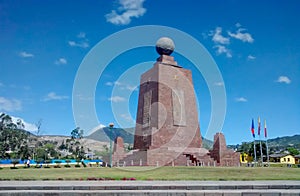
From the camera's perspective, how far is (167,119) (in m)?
23.2

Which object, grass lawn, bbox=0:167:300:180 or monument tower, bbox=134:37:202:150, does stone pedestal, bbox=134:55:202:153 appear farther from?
grass lawn, bbox=0:167:300:180

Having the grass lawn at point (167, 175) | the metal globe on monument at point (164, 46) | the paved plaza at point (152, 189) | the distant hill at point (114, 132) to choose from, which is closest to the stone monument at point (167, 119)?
the metal globe on monument at point (164, 46)

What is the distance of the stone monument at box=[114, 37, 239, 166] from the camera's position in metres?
20.9

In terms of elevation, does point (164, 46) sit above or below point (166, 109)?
above

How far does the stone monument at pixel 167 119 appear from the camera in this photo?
68.4 feet

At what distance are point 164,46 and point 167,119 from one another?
6.62 metres

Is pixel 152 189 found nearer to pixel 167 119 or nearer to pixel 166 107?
pixel 167 119

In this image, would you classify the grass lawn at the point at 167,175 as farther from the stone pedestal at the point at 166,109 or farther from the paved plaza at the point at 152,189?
the stone pedestal at the point at 166,109

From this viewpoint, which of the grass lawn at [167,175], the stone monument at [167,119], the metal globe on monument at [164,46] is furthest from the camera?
the metal globe on monument at [164,46]

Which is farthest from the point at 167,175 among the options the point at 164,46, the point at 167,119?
the point at 164,46

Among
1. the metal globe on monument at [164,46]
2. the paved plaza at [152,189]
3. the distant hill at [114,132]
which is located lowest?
the paved plaza at [152,189]

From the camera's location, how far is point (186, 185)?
25.9ft

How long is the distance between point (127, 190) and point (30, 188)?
8.51 feet

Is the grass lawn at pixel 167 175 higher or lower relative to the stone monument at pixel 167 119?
lower
